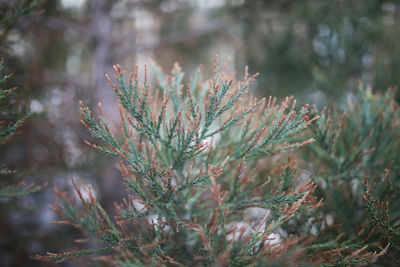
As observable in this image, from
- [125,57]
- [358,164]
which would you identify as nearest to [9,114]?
[125,57]

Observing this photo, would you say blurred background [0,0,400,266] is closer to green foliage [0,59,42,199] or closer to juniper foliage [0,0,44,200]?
juniper foliage [0,0,44,200]

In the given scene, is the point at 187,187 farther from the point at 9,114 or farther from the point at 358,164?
the point at 9,114

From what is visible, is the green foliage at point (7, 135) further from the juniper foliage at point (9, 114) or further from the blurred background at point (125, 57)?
the blurred background at point (125, 57)

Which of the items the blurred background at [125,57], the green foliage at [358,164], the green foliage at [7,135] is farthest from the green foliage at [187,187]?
the blurred background at [125,57]

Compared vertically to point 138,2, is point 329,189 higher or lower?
lower

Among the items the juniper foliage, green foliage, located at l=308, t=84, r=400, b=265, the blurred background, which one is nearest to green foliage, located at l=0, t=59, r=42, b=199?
the juniper foliage

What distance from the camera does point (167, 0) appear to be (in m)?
3.65

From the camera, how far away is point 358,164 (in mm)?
1883

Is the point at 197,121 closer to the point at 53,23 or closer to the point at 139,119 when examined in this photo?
the point at 139,119

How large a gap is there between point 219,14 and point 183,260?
165 inches

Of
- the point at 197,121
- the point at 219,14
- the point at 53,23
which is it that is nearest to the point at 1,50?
the point at 53,23

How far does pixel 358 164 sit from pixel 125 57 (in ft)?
10.1

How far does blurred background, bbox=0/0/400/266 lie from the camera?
3.22m

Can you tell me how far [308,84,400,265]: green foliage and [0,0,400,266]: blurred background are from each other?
55.1 inches
